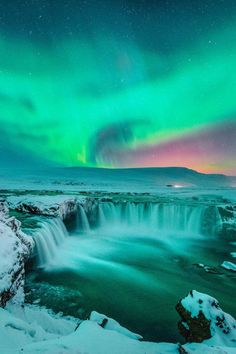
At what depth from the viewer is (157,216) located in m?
20.4

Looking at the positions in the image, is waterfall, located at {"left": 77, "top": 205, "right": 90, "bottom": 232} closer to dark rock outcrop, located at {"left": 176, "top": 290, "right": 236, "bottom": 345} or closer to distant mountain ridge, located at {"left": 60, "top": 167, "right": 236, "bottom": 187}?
dark rock outcrop, located at {"left": 176, "top": 290, "right": 236, "bottom": 345}

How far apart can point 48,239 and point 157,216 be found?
38.7ft

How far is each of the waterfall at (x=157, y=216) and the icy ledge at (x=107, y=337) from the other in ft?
45.9

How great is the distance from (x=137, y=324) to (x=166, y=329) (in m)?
0.77

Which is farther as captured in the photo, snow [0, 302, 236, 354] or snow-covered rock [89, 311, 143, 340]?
snow-covered rock [89, 311, 143, 340]

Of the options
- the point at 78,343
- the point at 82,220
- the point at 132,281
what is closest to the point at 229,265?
the point at 132,281

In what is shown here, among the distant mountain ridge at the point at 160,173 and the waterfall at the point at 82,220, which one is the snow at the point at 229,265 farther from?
the distant mountain ridge at the point at 160,173

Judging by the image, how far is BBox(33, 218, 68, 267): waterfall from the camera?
380 inches

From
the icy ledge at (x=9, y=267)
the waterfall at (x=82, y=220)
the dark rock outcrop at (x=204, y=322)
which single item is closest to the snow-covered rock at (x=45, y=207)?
the waterfall at (x=82, y=220)

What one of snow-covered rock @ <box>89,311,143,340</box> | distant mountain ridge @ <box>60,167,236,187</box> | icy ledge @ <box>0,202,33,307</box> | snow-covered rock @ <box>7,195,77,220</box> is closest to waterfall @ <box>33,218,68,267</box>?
snow-covered rock @ <box>7,195,77,220</box>

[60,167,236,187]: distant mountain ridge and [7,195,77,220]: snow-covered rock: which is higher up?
[60,167,236,187]: distant mountain ridge

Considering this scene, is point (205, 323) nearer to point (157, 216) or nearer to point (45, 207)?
point (45, 207)

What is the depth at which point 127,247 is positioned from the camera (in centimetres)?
1399

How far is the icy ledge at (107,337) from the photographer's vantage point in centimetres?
319
